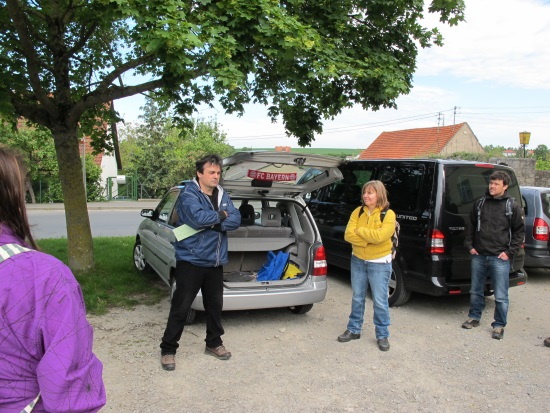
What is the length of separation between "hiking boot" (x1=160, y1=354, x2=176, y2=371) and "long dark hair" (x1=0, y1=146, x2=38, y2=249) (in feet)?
9.03

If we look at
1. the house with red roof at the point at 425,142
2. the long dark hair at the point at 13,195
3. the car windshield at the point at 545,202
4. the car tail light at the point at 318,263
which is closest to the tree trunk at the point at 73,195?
the car tail light at the point at 318,263

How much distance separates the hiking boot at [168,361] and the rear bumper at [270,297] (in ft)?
2.49

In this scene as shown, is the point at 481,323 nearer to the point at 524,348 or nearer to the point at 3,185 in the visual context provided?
the point at 524,348

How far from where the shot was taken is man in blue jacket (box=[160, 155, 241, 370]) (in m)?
3.92

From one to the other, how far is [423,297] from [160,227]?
386 cm

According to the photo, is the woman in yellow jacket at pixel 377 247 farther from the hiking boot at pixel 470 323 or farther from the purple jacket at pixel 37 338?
the purple jacket at pixel 37 338

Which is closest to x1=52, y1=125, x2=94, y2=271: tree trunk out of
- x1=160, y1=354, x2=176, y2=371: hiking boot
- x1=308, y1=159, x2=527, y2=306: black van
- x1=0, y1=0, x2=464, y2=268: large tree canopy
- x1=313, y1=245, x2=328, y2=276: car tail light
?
x1=0, y1=0, x2=464, y2=268: large tree canopy

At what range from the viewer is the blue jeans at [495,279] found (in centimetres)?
487

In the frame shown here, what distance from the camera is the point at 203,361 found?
407cm

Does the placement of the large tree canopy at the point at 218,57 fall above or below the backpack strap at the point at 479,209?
above

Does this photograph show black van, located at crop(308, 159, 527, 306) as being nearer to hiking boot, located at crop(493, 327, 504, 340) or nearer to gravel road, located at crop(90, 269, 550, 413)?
gravel road, located at crop(90, 269, 550, 413)

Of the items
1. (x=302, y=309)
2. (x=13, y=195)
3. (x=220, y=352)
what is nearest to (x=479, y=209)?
(x=302, y=309)

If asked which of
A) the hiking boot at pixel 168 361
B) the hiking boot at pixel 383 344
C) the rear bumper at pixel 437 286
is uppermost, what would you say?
the rear bumper at pixel 437 286

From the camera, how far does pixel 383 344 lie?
4.45 metres
